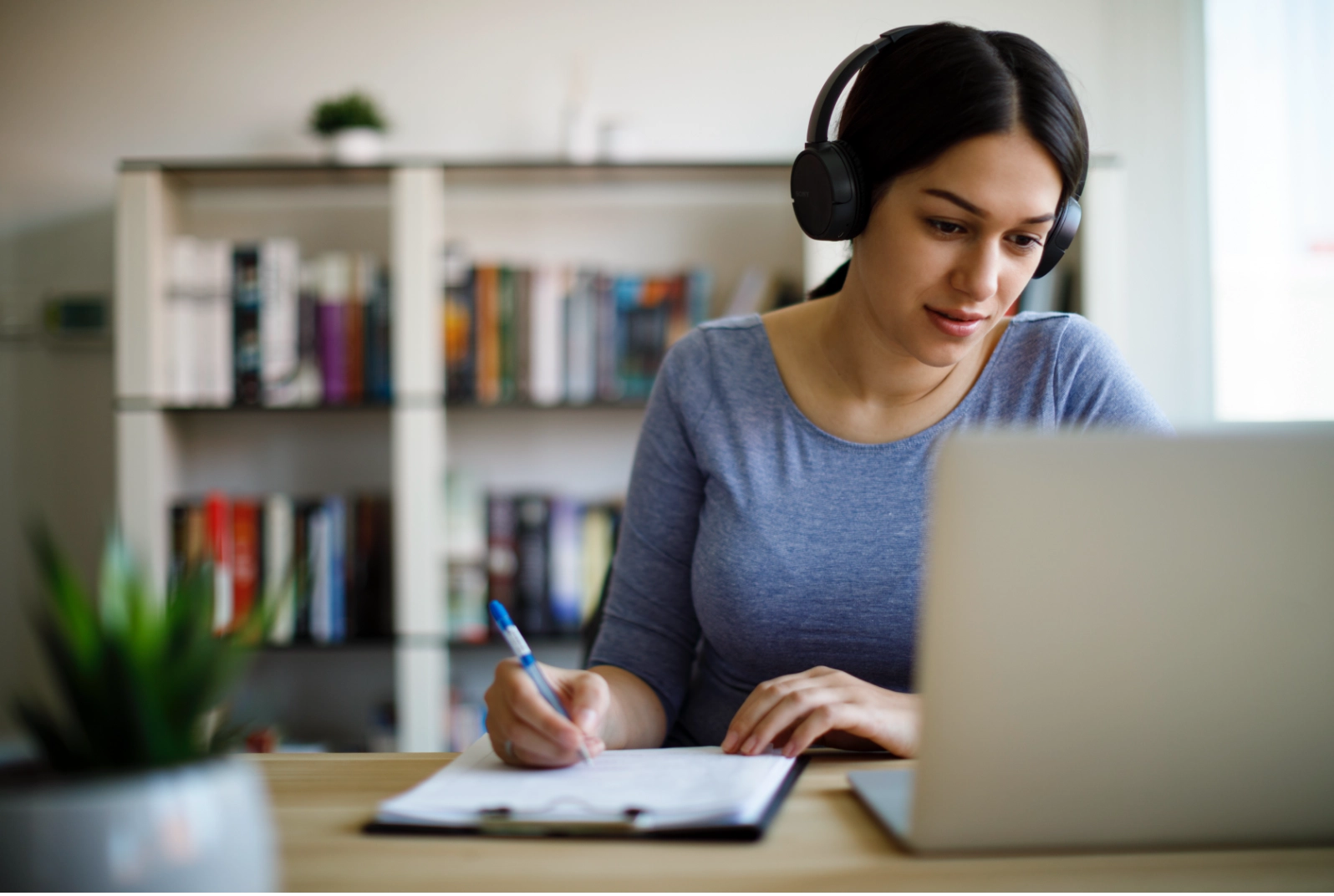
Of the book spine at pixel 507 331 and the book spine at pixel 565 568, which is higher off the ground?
the book spine at pixel 507 331

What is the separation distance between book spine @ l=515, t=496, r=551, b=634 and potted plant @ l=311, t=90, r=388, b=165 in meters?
0.85

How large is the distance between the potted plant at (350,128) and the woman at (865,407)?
4.31 feet

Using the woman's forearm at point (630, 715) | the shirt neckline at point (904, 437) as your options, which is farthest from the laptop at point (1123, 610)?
the shirt neckline at point (904, 437)

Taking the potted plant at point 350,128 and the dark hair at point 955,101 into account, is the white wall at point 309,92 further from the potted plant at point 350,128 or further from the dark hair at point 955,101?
the dark hair at point 955,101

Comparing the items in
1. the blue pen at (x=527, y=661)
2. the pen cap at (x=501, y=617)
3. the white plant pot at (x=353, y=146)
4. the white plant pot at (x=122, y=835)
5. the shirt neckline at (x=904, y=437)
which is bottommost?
the blue pen at (x=527, y=661)

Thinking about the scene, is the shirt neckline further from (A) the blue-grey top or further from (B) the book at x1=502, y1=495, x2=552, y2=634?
(B) the book at x1=502, y1=495, x2=552, y2=634

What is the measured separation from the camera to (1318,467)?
501 millimetres

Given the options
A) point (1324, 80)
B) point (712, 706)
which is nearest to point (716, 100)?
point (1324, 80)

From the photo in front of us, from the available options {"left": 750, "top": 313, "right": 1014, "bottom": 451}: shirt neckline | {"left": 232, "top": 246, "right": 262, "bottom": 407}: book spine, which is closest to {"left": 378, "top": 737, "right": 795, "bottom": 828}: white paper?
{"left": 750, "top": 313, "right": 1014, "bottom": 451}: shirt neckline

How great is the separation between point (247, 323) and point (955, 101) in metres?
1.69

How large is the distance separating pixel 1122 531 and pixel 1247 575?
0.23 ft

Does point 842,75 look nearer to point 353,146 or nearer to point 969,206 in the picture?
point 969,206

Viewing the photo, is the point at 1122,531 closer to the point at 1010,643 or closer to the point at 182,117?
the point at 1010,643

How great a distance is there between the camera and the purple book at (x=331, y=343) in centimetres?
215
